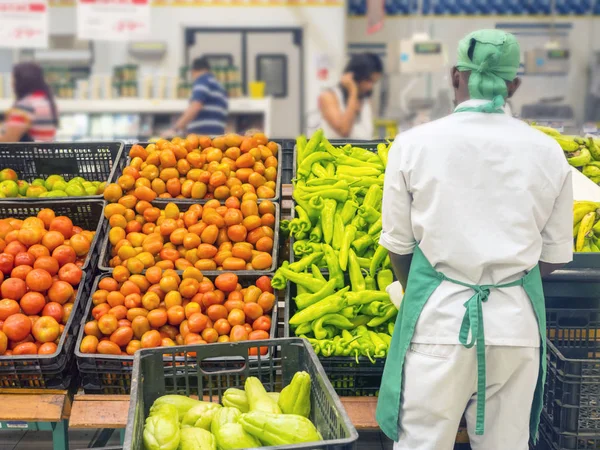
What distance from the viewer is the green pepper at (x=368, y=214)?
9.37ft

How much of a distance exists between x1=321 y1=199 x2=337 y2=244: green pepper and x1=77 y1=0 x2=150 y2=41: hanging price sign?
289 centimetres

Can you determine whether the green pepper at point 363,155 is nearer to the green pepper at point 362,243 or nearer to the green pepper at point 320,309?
the green pepper at point 362,243

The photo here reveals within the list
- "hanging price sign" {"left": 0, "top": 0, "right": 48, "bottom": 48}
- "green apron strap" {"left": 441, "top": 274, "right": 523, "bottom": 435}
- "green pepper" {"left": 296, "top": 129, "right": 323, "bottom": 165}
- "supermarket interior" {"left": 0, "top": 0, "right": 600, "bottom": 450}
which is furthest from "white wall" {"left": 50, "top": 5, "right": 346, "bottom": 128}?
"green apron strap" {"left": 441, "top": 274, "right": 523, "bottom": 435}

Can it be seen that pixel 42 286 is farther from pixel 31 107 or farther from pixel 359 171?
pixel 31 107

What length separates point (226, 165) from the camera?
3217 mm

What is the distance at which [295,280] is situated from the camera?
8.63ft

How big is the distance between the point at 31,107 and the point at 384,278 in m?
4.40

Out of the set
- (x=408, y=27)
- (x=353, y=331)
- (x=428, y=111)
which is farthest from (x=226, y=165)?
(x=408, y=27)

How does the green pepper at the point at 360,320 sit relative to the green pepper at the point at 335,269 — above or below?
below

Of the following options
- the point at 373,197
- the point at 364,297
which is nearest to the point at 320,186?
the point at 373,197

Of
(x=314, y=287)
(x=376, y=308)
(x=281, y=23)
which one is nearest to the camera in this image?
(x=376, y=308)

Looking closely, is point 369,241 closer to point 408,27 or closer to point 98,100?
point 98,100

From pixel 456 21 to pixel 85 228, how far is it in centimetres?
856

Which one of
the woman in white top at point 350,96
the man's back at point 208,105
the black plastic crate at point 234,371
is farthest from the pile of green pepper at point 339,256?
the man's back at point 208,105
